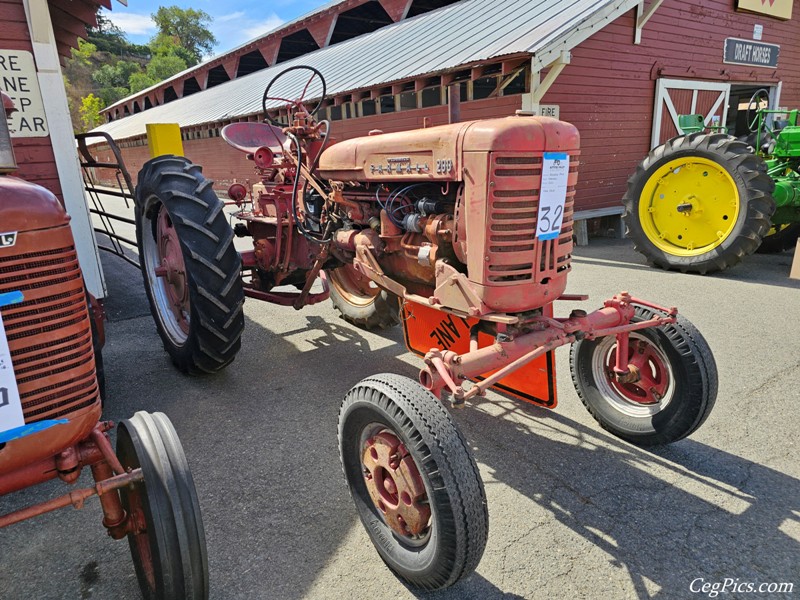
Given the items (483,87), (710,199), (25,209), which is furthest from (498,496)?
(483,87)

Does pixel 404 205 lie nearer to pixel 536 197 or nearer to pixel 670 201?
pixel 536 197

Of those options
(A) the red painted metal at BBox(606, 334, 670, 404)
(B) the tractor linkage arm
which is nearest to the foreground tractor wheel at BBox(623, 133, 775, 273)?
(A) the red painted metal at BBox(606, 334, 670, 404)

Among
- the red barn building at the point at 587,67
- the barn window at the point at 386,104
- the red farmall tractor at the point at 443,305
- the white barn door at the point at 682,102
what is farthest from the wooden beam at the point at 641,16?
the red farmall tractor at the point at 443,305

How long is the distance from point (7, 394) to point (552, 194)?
2.06 metres

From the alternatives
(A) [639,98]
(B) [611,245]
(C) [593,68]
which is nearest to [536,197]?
(B) [611,245]

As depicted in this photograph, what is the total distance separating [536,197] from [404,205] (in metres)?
0.72

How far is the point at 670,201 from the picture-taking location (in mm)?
6219

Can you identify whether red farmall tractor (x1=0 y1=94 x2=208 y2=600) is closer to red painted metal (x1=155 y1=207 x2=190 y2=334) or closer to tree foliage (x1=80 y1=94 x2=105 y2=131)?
red painted metal (x1=155 y1=207 x2=190 y2=334)

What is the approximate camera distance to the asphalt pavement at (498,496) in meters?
1.97

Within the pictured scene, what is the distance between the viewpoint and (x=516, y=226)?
A: 7.45 ft

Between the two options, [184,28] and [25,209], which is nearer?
[25,209]

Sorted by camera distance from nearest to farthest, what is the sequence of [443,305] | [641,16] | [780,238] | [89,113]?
[443,305] → [780,238] → [641,16] → [89,113]

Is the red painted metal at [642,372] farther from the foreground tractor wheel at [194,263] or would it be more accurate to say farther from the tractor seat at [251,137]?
the tractor seat at [251,137]

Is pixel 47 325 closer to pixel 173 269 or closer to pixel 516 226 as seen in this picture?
pixel 516 226
